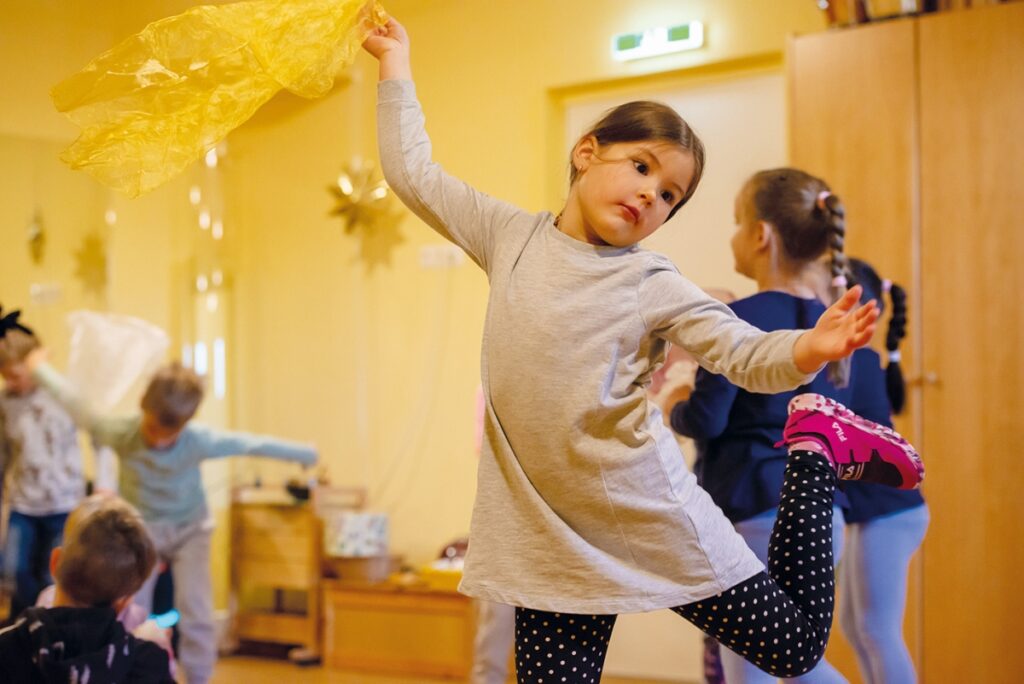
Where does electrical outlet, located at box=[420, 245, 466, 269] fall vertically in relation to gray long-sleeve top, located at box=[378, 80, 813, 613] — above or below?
above

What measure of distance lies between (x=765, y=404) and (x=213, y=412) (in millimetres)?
3024

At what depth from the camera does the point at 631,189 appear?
4.09ft

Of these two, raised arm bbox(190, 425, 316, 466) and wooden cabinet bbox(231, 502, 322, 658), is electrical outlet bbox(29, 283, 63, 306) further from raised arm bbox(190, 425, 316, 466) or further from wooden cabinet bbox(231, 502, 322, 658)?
wooden cabinet bbox(231, 502, 322, 658)

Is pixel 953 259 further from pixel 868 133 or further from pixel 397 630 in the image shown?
pixel 397 630

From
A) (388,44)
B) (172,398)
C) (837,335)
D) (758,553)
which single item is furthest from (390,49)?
(172,398)

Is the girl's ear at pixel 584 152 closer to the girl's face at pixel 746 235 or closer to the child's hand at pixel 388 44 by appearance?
the child's hand at pixel 388 44

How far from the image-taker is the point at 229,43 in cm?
151

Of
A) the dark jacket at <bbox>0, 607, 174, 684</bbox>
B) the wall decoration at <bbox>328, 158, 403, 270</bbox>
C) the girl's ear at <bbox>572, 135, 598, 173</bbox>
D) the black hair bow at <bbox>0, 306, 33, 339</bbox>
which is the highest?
the wall decoration at <bbox>328, 158, 403, 270</bbox>

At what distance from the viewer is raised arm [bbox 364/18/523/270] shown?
1336 mm

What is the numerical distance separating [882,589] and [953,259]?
1180 millimetres

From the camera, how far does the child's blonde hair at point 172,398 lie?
288 cm

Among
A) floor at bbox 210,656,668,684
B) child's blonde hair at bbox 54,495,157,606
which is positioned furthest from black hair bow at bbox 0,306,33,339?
floor at bbox 210,656,668,684

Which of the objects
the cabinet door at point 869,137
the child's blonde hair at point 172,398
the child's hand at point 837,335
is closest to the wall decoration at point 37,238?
the child's blonde hair at point 172,398

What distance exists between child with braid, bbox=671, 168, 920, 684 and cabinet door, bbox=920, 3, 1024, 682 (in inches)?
35.9
